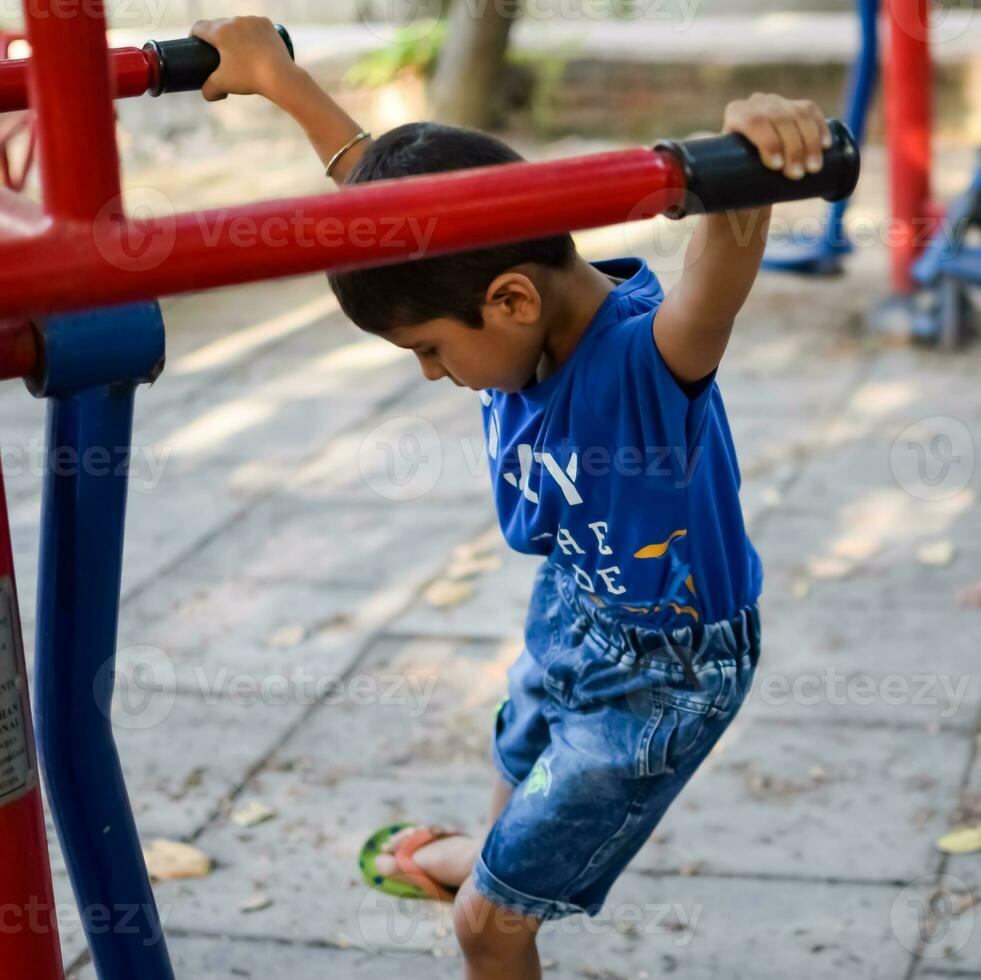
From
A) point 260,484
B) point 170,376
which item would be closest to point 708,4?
point 170,376

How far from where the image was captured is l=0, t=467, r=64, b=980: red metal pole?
4.55 ft

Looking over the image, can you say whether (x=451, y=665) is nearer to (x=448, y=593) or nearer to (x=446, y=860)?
(x=448, y=593)

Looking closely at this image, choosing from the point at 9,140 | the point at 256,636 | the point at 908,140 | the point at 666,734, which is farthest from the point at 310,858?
the point at 908,140

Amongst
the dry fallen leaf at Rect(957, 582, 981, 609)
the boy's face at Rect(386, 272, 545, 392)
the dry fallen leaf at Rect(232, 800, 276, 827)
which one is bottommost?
the dry fallen leaf at Rect(957, 582, 981, 609)

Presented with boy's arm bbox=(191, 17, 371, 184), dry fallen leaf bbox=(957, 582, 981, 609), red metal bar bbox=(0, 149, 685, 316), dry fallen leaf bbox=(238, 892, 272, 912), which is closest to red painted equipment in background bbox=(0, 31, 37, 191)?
boy's arm bbox=(191, 17, 371, 184)

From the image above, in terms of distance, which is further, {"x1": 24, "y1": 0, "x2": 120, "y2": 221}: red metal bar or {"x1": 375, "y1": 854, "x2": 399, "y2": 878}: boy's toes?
{"x1": 375, "y1": 854, "x2": 399, "y2": 878}: boy's toes

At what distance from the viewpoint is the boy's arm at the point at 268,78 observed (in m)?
1.86

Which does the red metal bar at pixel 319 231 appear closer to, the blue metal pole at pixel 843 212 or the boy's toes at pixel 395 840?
the boy's toes at pixel 395 840

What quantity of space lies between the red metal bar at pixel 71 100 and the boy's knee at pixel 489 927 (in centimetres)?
106

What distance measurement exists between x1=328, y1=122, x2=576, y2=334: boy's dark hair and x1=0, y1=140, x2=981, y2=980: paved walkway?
1062 millimetres

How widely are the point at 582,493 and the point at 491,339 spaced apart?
212 millimetres

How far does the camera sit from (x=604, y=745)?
177 centimetres

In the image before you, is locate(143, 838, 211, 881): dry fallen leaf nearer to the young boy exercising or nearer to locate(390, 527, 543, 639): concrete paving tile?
the young boy exercising

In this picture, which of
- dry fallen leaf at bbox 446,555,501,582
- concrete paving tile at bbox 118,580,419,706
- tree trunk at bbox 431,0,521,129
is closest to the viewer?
concrete paving tile at bbox 118,580,419,706
